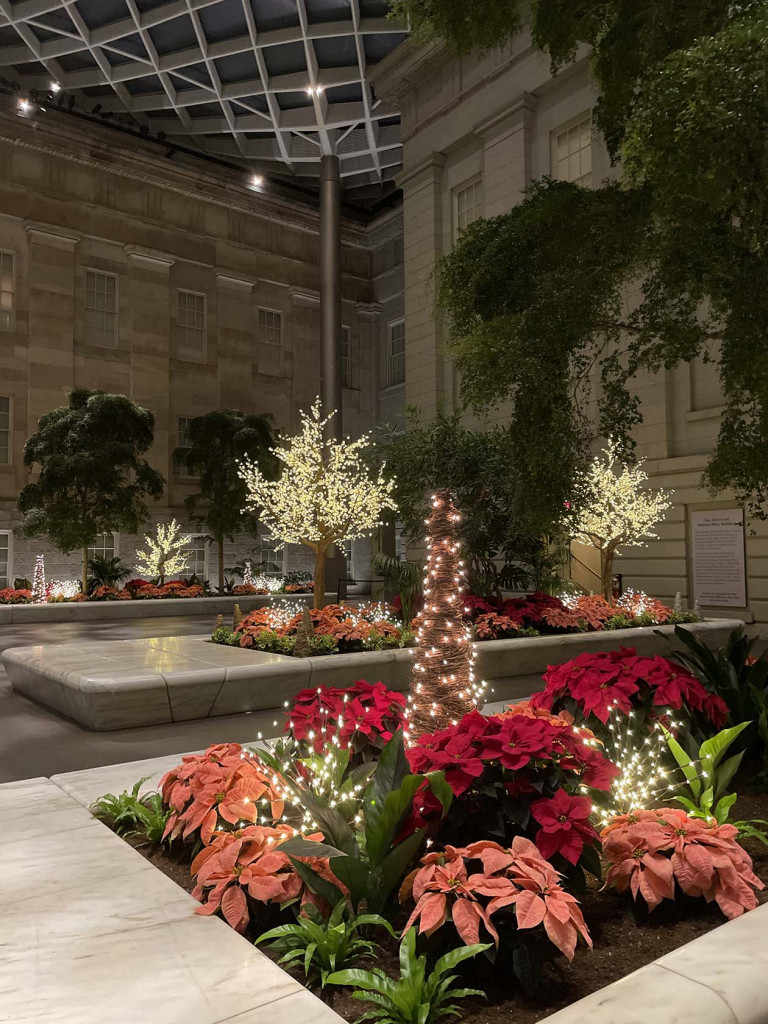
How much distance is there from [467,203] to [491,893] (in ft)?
86.4

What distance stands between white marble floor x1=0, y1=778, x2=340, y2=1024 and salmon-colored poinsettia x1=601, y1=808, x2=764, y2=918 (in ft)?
4.37

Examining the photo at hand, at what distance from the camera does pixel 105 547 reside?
2769 cm

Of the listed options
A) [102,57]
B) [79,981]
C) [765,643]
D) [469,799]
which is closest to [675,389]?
[765,643]

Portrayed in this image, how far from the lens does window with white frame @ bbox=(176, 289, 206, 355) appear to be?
30.7 meters

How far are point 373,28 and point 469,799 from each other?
28.4 metres

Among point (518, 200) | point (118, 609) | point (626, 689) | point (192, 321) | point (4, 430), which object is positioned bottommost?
point (118, 609)

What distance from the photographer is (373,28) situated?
25516mm

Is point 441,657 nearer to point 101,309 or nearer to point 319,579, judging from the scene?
→ point 319,579

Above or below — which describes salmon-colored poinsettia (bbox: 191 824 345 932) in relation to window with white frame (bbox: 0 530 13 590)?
below

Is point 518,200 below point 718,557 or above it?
above

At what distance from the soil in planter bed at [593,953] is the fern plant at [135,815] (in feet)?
0.79

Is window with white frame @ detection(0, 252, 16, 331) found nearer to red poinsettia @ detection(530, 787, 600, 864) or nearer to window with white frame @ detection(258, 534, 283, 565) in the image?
window with white frame @ detection(258, 534, 283, 565)

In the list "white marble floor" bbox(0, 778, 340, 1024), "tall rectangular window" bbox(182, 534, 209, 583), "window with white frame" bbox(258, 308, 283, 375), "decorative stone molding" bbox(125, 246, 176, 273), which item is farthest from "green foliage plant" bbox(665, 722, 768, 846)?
"window with white frame" bbox(258, 308, 283, 375)

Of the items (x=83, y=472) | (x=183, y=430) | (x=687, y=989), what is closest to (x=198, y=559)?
(x=183, y=430)
